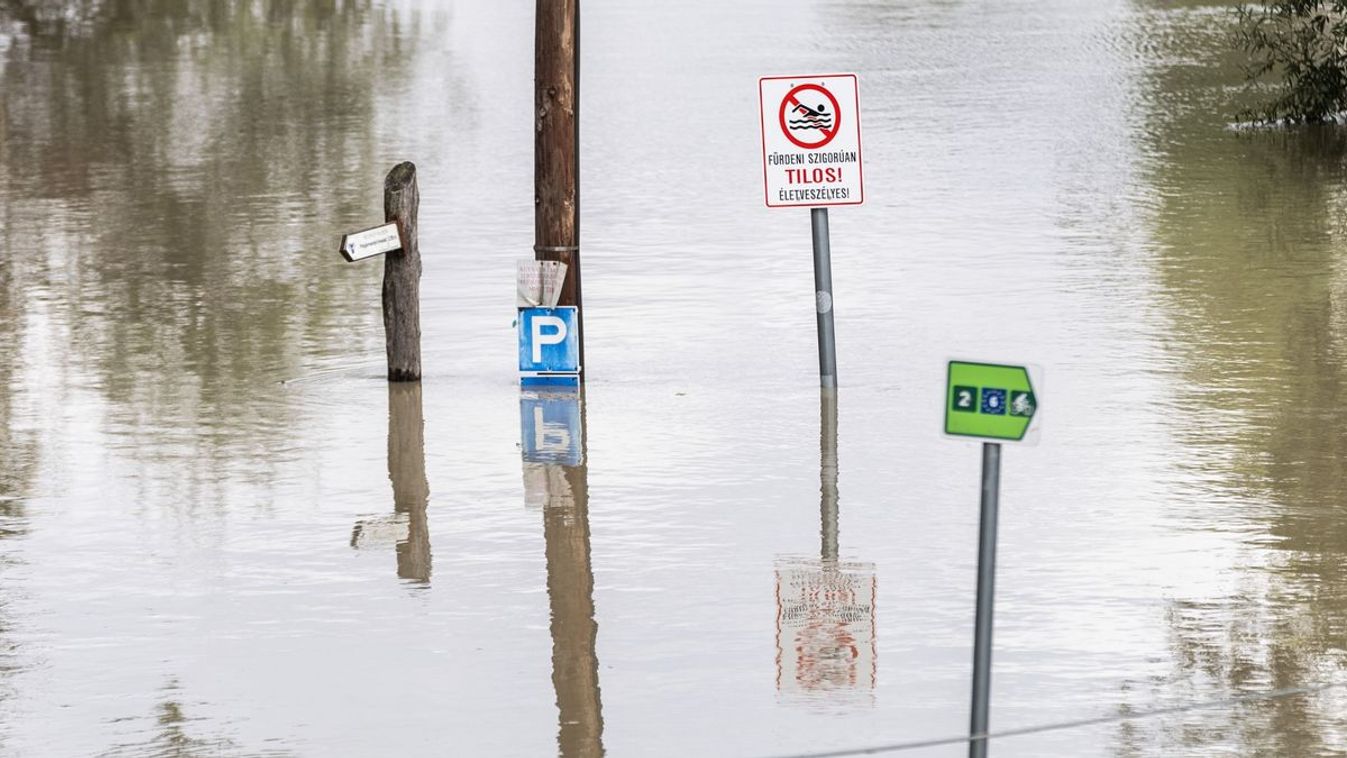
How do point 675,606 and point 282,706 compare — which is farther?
point 675,606

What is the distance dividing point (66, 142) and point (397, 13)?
18641 millimetres

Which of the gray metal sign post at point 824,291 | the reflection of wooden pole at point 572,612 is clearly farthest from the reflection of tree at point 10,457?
the gray metal sign post at point 824,291

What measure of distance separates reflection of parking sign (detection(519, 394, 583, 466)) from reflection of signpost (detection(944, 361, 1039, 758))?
197 inches

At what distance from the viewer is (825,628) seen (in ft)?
25.9

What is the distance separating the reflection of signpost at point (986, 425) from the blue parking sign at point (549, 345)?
21.6 ft

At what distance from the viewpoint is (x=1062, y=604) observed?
26.8 feet

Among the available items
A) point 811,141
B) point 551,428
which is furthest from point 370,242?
point 811,141

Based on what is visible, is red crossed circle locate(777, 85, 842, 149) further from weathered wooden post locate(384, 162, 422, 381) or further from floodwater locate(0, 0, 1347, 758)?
weathered wooden post locate(384, 162, 422, 381)

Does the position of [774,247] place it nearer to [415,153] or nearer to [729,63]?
[415,153]

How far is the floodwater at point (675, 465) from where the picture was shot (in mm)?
7215

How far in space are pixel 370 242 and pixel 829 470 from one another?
298 centimetres

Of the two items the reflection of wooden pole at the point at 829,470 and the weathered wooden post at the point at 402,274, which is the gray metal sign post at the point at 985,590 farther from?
the weathered wooden post at the point at 402,274

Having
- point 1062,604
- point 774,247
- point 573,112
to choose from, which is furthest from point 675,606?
point 774,247

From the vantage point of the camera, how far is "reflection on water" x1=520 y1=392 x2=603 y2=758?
7039mm
